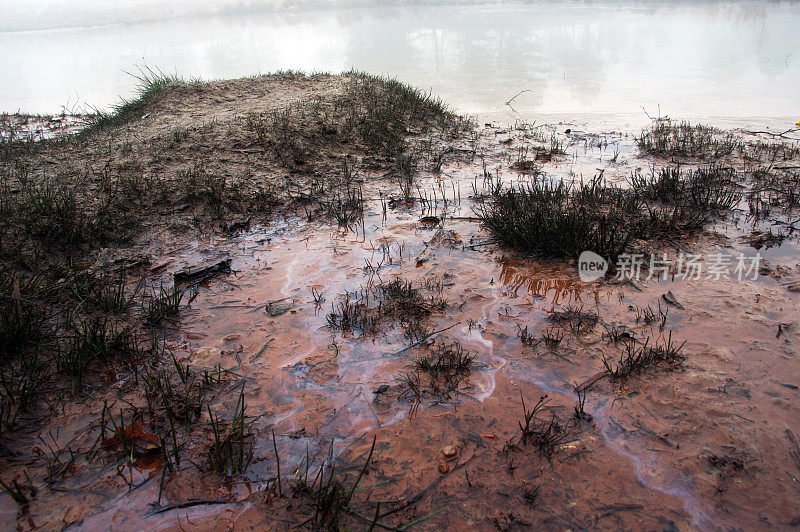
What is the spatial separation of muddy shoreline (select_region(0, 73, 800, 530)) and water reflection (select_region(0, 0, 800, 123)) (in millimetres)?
7765

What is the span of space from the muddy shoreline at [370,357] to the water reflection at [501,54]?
7.77m

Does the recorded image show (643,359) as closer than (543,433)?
No

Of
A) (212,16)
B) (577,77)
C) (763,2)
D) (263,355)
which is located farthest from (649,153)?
(212,16)

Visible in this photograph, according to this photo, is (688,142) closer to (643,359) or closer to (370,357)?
(643,359)

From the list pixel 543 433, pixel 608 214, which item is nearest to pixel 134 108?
pixel 608 214

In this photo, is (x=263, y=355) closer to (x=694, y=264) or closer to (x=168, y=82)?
(x=694, y=264)

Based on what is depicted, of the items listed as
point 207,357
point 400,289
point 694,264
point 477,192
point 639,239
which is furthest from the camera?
point 477,192

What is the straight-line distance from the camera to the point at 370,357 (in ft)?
10.4

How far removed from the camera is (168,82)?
34.4ft

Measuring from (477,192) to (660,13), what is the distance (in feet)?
118

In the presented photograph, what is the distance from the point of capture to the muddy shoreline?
2.17 metres

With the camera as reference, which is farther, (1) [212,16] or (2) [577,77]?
(1) [212,16]

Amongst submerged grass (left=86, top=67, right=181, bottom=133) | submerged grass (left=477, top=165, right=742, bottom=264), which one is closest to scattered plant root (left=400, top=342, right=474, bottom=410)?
submerged grass (left=477, top=165, right=742, bottom=264)

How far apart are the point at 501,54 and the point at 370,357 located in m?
21.9
